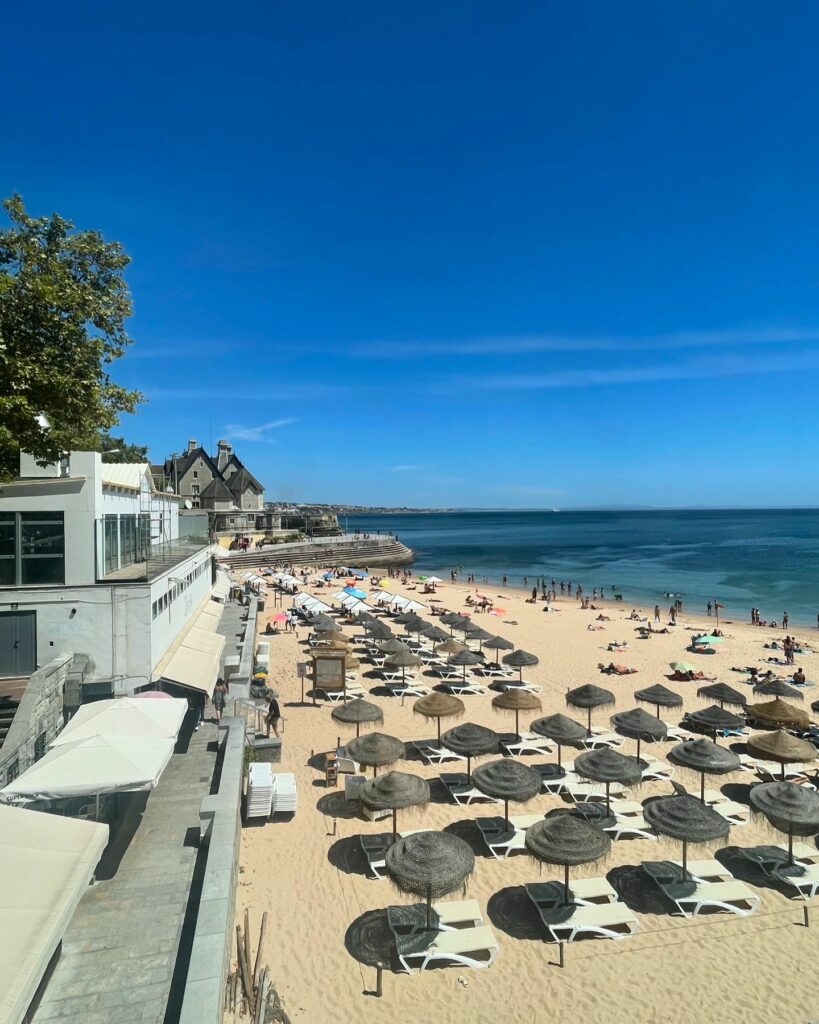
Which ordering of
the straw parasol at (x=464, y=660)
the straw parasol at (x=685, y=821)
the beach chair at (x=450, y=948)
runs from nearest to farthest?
the beach chair at (x=450, y=948)
the straw parasol at (x=685, y=821)
the straw parasol at (x=464, y=660)

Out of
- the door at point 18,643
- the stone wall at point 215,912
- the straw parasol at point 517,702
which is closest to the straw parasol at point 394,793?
the stone wall at point 215,912

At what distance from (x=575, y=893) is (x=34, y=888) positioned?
741 cm

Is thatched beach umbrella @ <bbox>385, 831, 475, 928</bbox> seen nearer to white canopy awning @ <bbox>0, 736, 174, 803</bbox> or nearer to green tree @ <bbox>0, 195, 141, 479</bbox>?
white canopy awning @ <bbox>0, 736, 174, 803</bbox>

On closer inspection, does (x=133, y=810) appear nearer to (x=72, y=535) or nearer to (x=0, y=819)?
(x=0, y=819)

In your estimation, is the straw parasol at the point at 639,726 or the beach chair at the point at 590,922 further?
the straw parasol at the point at 639,726

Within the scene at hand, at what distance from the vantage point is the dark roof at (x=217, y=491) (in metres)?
68.4

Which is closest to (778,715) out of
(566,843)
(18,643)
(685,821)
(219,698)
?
(685,821)

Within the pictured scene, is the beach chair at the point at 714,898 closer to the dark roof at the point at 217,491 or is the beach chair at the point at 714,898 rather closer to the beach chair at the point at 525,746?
the beach chair at the point at 525,746

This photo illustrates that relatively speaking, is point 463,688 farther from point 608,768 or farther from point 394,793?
point 394,793

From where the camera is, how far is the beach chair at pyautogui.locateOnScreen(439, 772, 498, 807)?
12.3m

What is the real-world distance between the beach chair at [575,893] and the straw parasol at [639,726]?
4.59 metres

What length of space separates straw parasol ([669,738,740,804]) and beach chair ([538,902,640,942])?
355 cm

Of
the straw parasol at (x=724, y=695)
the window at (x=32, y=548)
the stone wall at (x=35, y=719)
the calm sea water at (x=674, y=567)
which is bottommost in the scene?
the calm sea water at (x=674, y=567)

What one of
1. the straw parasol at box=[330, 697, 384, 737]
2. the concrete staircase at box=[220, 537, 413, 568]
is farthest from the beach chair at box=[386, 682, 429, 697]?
the concrete staircase at box=[220, 537, 413, 568]
